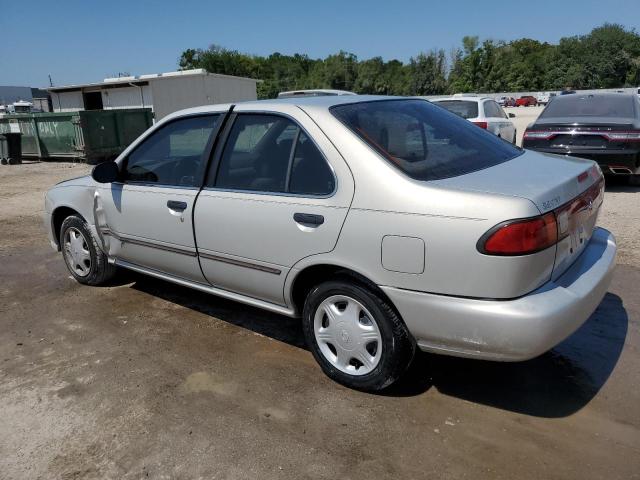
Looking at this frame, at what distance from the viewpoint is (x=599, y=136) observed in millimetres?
7770

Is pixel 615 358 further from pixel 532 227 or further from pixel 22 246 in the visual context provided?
pixel 22 246

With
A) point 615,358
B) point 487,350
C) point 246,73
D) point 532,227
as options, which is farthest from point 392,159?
point 246,73

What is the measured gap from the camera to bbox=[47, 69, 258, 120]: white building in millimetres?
31047

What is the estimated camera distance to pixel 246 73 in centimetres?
9281

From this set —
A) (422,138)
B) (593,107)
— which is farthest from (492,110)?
(422,138)

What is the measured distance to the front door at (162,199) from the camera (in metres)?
3.70

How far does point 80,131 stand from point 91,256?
41.8 ft

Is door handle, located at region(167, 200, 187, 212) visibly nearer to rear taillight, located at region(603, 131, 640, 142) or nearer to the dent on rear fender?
the dent on rear fender

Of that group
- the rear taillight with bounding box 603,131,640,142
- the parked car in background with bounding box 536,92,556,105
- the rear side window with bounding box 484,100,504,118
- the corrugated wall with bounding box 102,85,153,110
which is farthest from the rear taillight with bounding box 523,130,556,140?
the parked car in background with bounding box 536,92,556,105

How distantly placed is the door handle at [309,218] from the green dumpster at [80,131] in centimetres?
1464

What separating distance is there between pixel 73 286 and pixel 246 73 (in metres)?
93.2

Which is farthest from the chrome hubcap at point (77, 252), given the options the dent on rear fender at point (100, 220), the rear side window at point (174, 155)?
the rear side window at point (174, 155)

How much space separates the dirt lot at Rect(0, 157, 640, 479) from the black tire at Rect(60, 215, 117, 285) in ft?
1.70

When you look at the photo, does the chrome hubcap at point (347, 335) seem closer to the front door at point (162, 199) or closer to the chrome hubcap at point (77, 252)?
the front door at point (162, 199)
